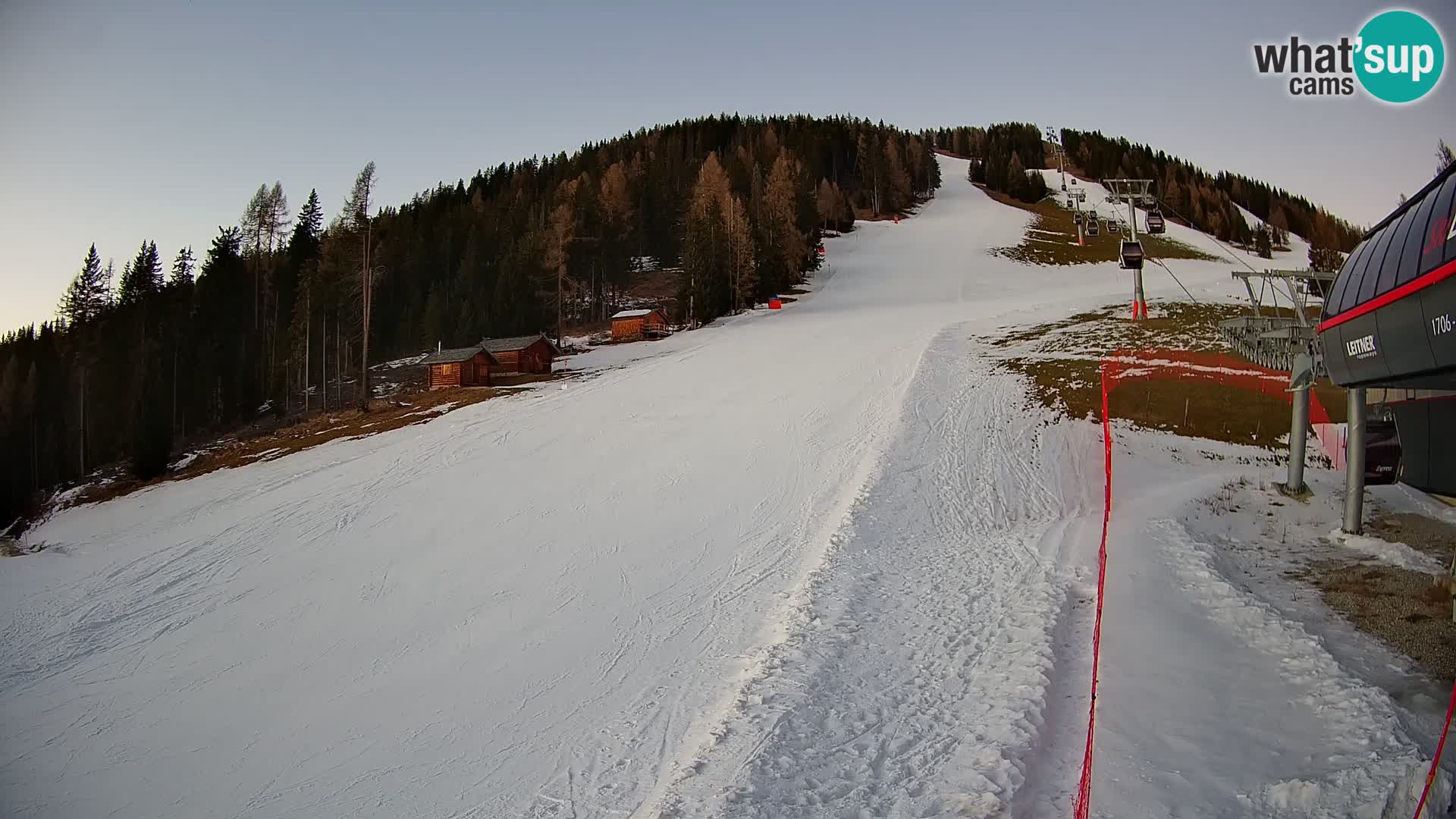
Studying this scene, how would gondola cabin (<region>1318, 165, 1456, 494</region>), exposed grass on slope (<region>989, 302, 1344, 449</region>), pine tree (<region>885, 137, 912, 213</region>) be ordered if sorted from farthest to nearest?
pine tree (<region>885, 137, 912, 213</region>)
exposed grass on slope (<region>989, 302, 1344, 449</region>)
gondola cabin (<region>1318, 165, 1456, 494</region>)

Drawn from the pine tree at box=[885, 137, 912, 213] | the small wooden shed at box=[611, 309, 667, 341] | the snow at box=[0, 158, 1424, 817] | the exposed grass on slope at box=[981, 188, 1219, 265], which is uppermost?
the pine tree at box=[885, 137, 912, 213]

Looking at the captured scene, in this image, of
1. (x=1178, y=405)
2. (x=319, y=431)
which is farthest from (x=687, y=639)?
(x=319, y=431)

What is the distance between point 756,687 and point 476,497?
14.9m

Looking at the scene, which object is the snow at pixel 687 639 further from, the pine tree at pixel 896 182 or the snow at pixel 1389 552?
the pine tree at pixel 896 182

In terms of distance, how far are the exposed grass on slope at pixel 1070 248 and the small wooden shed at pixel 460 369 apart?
54.8 m

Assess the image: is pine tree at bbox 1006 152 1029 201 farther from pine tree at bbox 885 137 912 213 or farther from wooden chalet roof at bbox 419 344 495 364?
wooden chalet roof at bbox 419 344 495 364

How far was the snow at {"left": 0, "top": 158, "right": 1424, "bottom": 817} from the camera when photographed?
7715 mm

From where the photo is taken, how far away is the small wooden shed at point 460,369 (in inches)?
1730

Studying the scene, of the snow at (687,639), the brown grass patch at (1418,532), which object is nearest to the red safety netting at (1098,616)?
the snow at (687,639)

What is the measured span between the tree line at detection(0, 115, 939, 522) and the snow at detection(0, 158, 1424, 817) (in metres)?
10.5

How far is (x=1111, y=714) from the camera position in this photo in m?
8.20

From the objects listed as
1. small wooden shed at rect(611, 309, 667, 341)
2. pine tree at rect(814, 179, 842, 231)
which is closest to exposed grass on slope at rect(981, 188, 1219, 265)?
pine tree at rect(814, 179, 842, 231)

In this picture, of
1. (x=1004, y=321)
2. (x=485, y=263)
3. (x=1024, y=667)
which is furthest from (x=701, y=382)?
(x=485, y=263)

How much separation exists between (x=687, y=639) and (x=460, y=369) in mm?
35708
